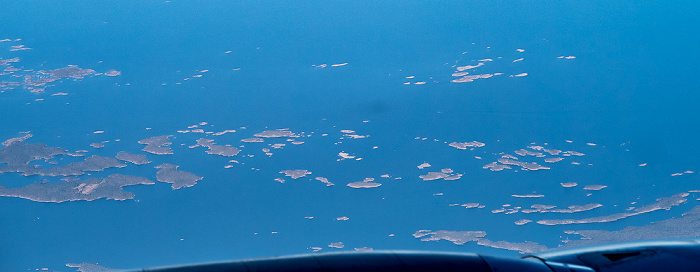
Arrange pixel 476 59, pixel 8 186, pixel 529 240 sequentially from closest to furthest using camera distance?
pixel 529 240 → pixel 8 186 → pixel 476 59

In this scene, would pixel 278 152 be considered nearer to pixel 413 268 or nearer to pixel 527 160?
pixel 527 160

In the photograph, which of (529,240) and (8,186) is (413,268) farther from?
(8,186)

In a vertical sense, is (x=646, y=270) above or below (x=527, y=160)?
below

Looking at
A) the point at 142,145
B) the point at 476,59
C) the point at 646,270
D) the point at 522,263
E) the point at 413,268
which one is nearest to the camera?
the point at 413,268

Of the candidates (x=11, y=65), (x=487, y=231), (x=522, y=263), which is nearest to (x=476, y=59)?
(x=487, y=231)

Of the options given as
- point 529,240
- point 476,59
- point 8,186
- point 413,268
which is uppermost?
point 476,59

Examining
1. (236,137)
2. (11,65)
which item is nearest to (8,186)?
(236,137)

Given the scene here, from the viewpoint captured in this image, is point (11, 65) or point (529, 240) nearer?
point (529, 240)
